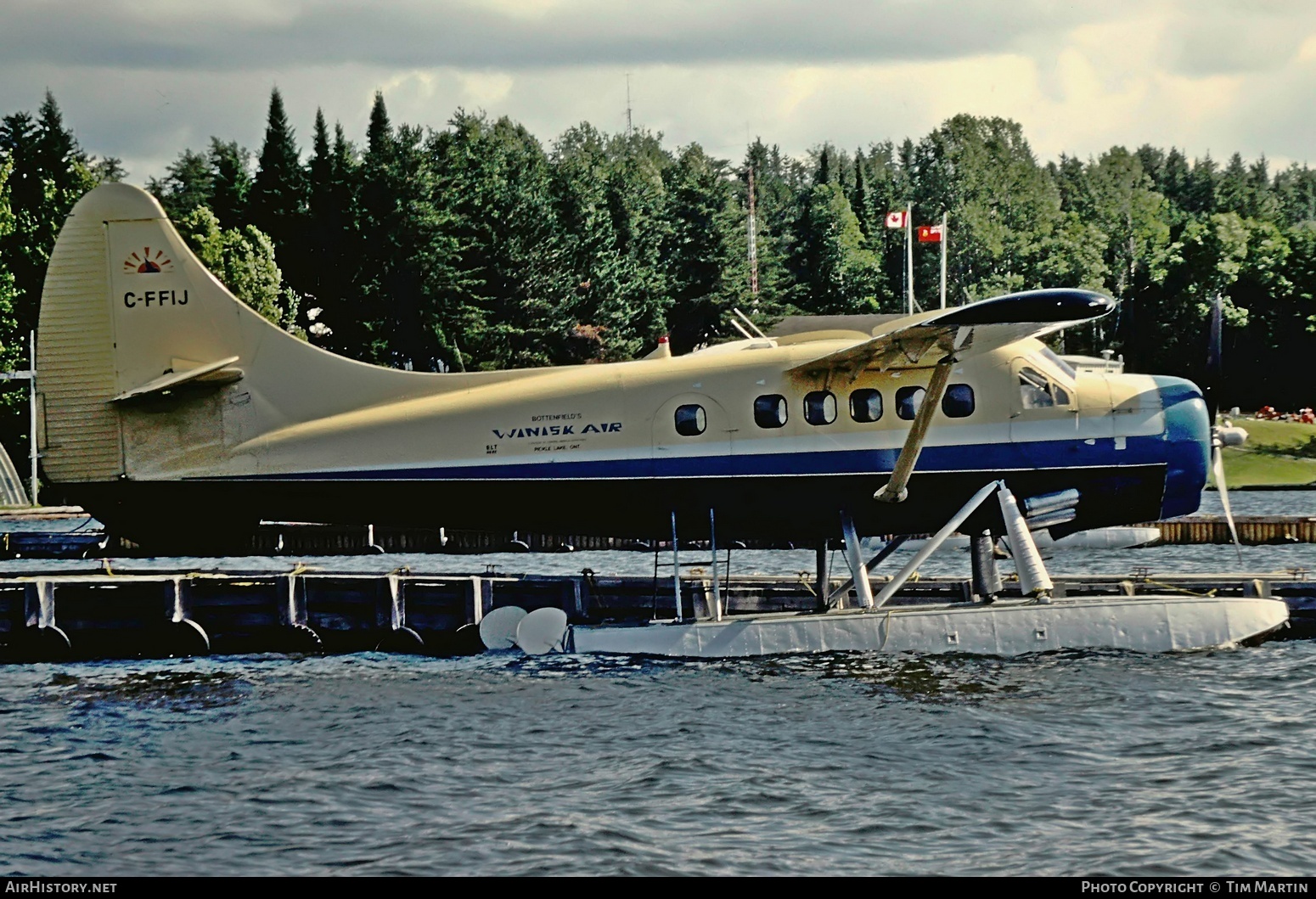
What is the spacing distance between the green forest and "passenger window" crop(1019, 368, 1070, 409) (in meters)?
57.4

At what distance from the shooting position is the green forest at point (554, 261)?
79312mm

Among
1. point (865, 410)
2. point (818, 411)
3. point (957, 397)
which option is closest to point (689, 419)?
point (818, 411)

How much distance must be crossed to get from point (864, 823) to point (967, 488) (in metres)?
8.18

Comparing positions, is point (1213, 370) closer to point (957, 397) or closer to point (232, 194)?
point (957, 397)

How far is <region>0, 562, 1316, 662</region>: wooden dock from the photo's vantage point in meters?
24.4

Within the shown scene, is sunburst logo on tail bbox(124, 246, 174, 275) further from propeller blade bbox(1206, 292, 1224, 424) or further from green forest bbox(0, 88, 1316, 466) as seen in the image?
green forest bbox(0, 88, 1316, 466)

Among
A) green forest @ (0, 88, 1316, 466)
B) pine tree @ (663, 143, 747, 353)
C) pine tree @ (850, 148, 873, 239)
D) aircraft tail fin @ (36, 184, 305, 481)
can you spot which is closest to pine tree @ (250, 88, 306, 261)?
green forest @ (0, 88, 1316, 466)

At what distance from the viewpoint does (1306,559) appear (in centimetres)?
3816

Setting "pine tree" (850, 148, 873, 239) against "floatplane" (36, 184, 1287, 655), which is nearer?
"floatplane" (36, 184, 1287, 655)

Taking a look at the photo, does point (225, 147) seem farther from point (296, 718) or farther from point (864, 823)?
point (864, 823)

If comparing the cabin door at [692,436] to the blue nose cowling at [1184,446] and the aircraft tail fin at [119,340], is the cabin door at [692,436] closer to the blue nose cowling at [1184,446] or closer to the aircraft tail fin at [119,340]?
the aircraft tail fin at [119,340]

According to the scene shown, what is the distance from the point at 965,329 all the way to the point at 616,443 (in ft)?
16.8

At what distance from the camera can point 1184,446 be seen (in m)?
22.8

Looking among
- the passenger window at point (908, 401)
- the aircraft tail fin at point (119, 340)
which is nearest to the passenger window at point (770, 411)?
the passenger window at point (908, 401)
